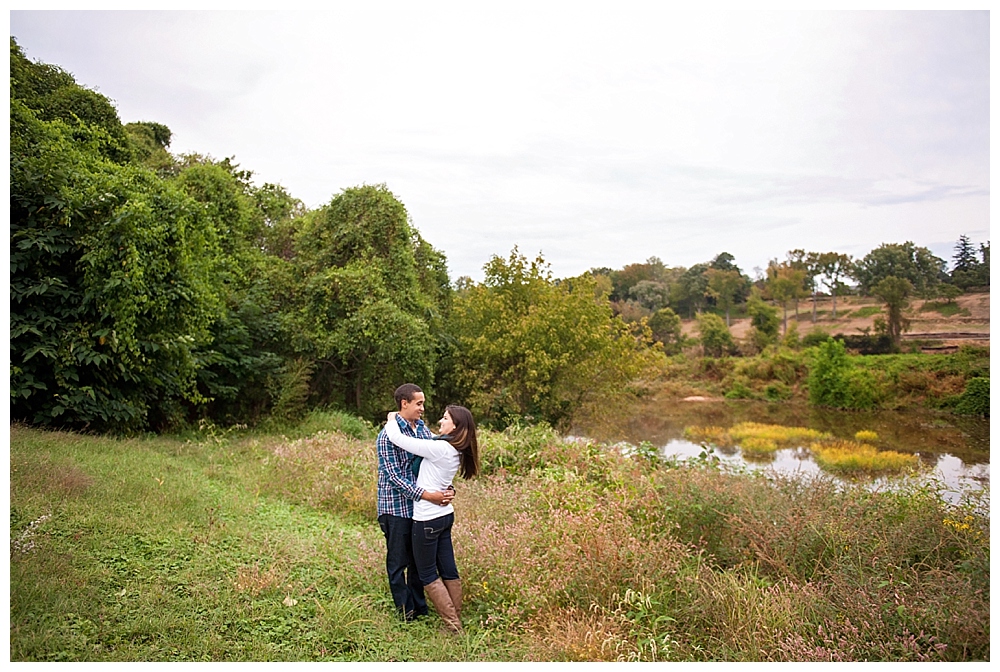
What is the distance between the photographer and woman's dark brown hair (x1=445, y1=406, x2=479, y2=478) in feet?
12.1

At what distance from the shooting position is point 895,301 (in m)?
12.7

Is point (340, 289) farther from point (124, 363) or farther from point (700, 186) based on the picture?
point (700, 186)

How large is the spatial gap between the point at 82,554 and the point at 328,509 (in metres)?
2.37

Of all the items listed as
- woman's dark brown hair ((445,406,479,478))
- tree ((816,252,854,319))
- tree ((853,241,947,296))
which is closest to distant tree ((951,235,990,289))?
tree ((853,241,947,296))

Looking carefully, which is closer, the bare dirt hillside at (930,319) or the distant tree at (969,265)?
the distant tree at (969,265)

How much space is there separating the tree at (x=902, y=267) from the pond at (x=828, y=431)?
7.17 ft

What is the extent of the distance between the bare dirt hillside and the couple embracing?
4.74 metres

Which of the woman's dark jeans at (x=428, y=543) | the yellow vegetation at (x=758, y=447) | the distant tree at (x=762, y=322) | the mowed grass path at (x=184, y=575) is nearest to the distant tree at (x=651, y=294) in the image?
the distant tree at (x=762, y=322)

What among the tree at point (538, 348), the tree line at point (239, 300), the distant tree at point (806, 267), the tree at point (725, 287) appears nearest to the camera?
the tree line at point (239, 300)

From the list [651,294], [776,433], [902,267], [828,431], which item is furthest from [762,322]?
[902,267]

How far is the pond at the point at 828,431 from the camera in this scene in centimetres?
589

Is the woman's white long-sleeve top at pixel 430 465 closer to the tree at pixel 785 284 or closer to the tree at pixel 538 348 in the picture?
the tree at pixel 538 348

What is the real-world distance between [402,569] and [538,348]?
41.4 feet

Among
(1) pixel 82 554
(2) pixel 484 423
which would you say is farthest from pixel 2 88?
(2) pixel 484 423
